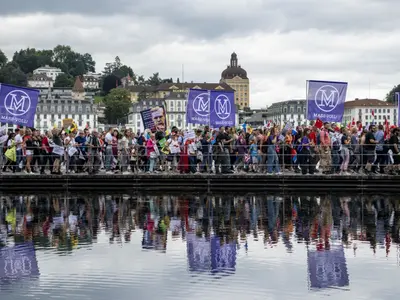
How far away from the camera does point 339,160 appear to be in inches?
1246

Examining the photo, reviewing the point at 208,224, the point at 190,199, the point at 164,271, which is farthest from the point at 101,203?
the point at 164,271

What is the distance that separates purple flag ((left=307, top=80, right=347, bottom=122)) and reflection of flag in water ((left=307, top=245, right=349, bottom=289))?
51.2ft

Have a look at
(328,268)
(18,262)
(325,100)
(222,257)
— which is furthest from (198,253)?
(325,100)

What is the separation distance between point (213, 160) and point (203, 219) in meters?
10.9

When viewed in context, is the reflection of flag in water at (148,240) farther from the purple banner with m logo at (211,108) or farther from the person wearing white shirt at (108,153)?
the purple banner with m logo at (211,108)

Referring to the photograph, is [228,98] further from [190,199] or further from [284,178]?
[190,199]

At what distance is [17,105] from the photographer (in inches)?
1251

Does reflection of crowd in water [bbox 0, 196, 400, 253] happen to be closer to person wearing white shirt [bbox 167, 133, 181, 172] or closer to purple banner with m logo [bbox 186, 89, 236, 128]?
person wearing white shirt [bbox 167, 133, 181, 172]

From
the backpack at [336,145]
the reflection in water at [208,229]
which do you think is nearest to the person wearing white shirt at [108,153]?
the reflection in water at [208,229]

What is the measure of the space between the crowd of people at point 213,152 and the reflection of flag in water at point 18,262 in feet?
50.6

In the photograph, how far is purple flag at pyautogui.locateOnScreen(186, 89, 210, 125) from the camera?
32969mm

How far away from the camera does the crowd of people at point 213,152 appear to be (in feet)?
102

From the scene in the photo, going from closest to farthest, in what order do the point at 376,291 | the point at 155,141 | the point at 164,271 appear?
the point at 376,291, the point at 164,271, the point at 155,141

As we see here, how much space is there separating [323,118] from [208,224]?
510 inches
